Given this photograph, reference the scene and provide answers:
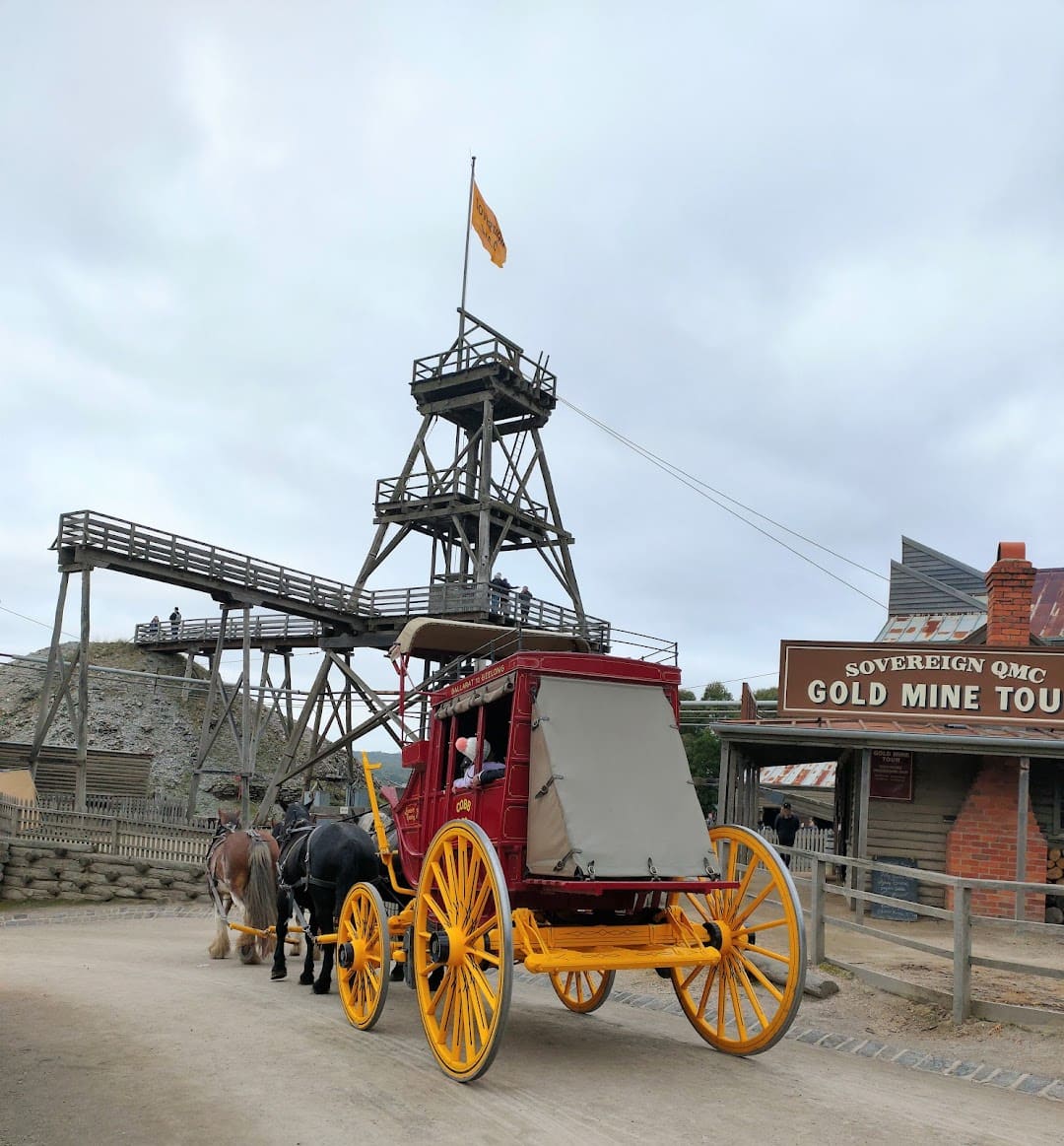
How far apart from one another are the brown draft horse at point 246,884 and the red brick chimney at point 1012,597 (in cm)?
1336

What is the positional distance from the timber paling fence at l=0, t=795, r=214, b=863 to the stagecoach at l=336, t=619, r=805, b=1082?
11788mm

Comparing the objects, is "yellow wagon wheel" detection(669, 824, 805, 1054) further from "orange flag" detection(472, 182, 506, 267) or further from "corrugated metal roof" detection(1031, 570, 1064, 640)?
"orange flag" detection(472, 182, 506, 267)

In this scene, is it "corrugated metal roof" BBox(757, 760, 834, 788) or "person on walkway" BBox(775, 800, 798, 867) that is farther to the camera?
"corrugated metal roof" BBox(757, 760, 834, 788)

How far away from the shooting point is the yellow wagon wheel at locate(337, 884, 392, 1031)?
719 centimetres

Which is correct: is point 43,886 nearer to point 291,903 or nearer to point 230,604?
point 291,903

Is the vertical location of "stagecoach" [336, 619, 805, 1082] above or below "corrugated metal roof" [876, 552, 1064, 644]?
below

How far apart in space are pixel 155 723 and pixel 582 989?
104 ft

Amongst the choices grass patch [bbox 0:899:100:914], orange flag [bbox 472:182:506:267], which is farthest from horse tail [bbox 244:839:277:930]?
orange flag [bbox 472:182:506:267]

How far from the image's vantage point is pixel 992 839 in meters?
15.6

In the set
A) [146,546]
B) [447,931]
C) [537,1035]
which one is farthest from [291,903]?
[146,546]

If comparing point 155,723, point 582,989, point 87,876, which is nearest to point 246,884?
point 582,989

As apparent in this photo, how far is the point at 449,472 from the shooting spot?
3212 cm

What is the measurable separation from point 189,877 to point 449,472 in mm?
17006

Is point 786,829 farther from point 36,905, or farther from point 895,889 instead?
point 36,905
